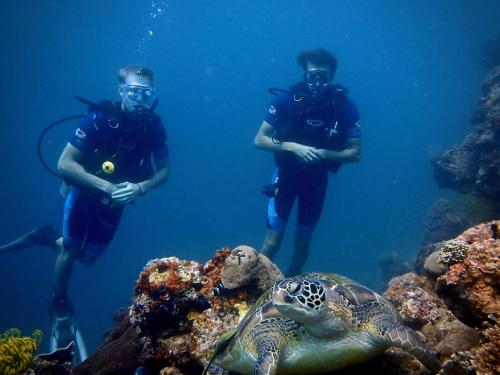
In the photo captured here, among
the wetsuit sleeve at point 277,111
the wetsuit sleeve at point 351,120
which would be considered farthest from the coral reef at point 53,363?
the wetsuit sleeve at point 351,120

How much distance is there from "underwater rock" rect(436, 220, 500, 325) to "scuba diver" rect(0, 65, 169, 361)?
529cm

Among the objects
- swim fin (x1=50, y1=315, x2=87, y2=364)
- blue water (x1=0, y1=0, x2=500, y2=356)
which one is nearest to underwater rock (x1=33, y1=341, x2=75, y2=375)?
swim fin (x1=50, y1=315, x2=87, y2=364)

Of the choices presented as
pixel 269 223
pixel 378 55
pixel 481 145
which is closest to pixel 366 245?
pixel 481 145

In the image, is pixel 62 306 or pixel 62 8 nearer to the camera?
pixel 62 306

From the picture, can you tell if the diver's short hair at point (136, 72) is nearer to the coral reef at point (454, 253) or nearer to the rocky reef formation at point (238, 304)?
the rocky reef formation at point (238, 304)

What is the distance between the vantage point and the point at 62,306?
268 inches

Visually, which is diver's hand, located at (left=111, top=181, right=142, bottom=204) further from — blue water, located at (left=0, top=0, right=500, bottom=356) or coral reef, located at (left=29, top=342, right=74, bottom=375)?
blue water, located at (left=0, top=0, right=500, bottom=356)

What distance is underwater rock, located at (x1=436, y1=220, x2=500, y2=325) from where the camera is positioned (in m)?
2.14

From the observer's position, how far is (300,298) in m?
2.21

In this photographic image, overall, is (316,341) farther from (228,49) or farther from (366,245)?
(228,49)

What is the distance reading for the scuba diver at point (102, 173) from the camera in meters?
6.34

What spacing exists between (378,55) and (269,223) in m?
113

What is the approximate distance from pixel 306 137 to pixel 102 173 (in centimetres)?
431

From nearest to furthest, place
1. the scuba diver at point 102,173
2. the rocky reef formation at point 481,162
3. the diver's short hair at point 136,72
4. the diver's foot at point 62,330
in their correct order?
the scuba diver at point 102,173, the diver's foot at point 62,330, the diver's short hair at point 136,72, the rocky reef formation at point 481,162
